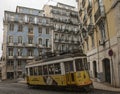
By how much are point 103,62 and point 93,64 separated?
4318 mm

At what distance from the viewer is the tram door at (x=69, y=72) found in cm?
1616

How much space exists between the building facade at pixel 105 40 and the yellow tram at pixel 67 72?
299cm

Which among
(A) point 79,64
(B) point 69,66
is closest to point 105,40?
(A) point 79,64

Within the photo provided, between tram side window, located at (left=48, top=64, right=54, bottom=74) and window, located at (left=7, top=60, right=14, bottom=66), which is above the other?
window, located at (left=7, top=60, right=14, bottom=66)

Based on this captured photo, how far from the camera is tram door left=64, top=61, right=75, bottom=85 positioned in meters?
16.2

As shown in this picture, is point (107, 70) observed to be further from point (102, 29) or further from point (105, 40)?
point (102, 29)

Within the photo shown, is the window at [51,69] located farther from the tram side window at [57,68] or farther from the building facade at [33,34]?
the building facade at [33,34]

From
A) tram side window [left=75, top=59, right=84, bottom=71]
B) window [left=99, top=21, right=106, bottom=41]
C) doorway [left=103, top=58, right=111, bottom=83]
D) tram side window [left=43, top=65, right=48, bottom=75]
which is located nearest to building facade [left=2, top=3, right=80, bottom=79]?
window [left=99, top=21, right=106, bottom=41]

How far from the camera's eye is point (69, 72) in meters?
16.5

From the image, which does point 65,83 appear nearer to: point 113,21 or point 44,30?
point 113,21

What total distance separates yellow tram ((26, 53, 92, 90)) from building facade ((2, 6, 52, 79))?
28.1 metres

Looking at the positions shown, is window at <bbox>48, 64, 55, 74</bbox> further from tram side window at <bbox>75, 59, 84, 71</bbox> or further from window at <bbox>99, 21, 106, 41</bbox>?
window at <bbox>99, 21, 106, 41</bbox>

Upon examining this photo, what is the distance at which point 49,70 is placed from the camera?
18.6 m

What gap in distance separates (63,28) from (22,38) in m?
11.8
